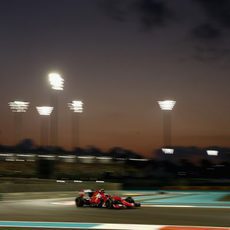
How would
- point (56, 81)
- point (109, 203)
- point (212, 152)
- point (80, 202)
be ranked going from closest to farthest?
point (109, 203), point (80, 202), point (56, 81), point (212, 152)

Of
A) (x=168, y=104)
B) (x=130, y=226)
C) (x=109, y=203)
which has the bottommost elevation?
(x=130, y=226)

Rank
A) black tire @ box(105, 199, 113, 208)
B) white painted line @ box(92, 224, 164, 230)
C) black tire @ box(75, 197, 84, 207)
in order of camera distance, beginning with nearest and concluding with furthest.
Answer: white painted line @ box(92, 224, 164, 230) → black tire @ box(105, 199, 113, 208) → black tire @ box(75, 197, 84, 207)

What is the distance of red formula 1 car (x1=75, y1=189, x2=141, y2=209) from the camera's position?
58.1 feet

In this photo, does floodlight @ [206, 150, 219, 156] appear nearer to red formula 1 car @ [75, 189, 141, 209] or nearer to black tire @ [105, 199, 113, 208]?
red formula 1 car @ [75, 189, 141, 209]

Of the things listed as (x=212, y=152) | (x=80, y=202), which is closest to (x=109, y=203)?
(x=80, y=202)

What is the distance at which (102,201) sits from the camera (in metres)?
18.4

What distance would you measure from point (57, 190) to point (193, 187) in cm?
1555

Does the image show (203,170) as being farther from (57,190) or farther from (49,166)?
(57,190)

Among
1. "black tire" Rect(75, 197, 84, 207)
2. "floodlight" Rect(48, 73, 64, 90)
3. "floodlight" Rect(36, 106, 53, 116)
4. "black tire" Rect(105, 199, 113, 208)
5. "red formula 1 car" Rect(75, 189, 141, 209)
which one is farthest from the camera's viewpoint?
"floodlight" Rect(36, 106, 53, 116)

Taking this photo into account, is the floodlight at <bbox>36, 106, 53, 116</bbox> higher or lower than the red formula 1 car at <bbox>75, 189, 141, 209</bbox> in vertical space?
higher

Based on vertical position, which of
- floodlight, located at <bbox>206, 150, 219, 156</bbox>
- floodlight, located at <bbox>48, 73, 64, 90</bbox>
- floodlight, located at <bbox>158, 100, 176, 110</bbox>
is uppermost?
floodlight, located at <bbox>48, 73, 64, 90</bbox>

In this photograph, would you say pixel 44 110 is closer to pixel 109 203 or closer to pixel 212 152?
pixel 109 203

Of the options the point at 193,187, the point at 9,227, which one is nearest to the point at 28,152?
the point at 193,187

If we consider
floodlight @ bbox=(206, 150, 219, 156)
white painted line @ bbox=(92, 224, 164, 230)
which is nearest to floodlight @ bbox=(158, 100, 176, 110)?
white painted line @ bbox=(92, 224, 164, 230)
